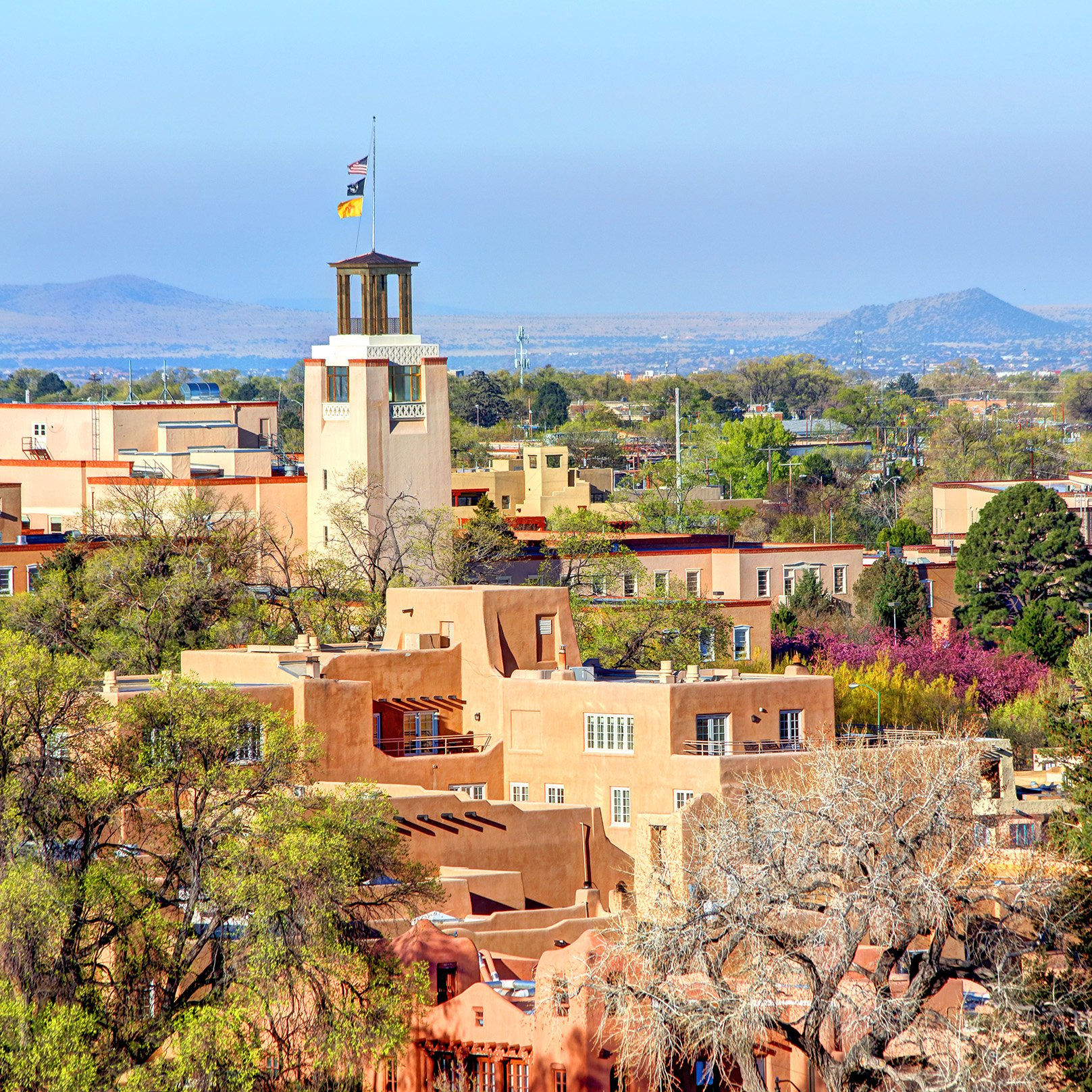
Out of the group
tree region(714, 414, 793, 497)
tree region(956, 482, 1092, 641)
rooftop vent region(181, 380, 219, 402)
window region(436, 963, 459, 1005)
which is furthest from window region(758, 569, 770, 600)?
tree region(714, 414, 793, 497)

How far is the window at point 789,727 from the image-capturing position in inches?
1970

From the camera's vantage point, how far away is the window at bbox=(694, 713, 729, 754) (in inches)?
1919

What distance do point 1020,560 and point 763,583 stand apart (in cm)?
902

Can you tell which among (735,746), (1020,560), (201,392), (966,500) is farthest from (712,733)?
(201,392)

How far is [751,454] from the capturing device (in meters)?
143

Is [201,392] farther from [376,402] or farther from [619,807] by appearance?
[619,807]

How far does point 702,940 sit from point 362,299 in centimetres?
5089

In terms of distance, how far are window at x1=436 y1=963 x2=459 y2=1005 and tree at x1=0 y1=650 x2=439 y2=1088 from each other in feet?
3.19

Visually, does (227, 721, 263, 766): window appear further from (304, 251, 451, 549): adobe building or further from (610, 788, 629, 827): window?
(304, 251, 451, 549): adobe building

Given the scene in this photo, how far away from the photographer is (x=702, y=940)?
32.0 m

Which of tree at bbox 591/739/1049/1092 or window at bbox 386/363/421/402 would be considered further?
window at bbox 386/363/421/402

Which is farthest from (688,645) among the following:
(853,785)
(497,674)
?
(853,785)

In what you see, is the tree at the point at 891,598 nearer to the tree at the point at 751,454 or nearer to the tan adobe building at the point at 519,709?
the tan adobe building at the point at 519,709

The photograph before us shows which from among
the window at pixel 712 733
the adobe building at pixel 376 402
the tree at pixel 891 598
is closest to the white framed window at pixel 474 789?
the window at pixel 712 733
